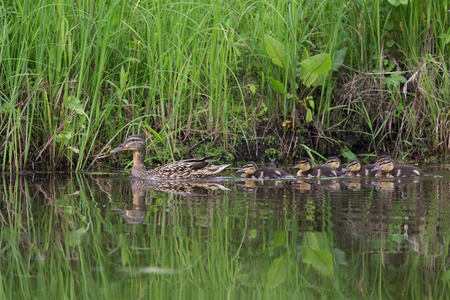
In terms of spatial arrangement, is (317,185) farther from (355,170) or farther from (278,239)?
(278,239)

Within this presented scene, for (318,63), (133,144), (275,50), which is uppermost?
(275,50)

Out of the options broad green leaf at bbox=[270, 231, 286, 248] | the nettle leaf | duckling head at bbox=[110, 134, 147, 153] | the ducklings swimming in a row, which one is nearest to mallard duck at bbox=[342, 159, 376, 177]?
the ducklings swimming in a row

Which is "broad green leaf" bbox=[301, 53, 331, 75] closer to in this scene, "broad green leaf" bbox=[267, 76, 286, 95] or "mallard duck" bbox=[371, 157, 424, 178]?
"broad green leaf" bbox=[267, 76, 286, 95]

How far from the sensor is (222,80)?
781cm

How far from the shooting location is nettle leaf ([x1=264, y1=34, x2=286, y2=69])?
24.5ft

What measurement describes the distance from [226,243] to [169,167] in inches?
124

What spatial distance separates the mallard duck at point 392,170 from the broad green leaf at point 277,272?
3.52 meters

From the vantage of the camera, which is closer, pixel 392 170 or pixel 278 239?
pixel 278 239

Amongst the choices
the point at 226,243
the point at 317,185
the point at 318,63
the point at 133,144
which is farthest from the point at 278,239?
the point at 318,63

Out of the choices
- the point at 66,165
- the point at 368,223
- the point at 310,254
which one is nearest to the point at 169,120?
the point at 66,165

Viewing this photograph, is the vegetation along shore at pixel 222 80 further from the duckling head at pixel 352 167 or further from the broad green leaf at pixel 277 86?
the duckling head at pixel 352 167

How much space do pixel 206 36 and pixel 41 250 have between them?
4410mm

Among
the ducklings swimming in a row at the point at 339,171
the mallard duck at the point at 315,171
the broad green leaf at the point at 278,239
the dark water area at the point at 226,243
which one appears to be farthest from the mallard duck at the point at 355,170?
the broad green leaf at the point at 278,239

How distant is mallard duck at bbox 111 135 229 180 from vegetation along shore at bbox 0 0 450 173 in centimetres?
22
